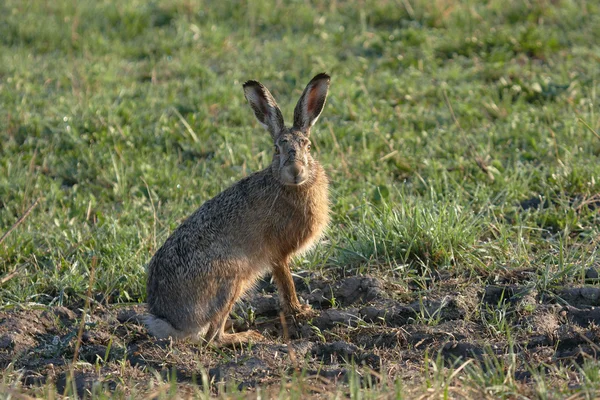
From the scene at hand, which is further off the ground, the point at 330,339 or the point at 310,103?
the point at 310,103

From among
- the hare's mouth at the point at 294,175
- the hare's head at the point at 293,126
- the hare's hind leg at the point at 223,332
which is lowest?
Result: the hare's hind leg at the point at 223,332

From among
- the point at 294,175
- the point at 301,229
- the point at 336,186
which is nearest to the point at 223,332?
the point at 301,229

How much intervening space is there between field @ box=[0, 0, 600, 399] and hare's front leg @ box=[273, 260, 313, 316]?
0.10 metres

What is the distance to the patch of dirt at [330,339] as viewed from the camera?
15.5 feet

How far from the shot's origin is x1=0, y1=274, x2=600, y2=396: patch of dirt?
4.73 m

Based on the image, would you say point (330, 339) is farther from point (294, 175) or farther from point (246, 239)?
point (294, 175)

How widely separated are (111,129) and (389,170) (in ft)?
8.24

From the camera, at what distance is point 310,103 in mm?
5520

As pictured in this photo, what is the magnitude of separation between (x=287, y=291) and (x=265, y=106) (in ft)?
3.79

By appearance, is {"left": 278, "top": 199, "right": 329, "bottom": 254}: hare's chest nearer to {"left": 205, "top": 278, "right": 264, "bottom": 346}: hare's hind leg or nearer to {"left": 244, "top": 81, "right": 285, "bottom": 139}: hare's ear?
{"left": 205, "top": 278, "right": 264, "bottom": 346}: hare's hind leg

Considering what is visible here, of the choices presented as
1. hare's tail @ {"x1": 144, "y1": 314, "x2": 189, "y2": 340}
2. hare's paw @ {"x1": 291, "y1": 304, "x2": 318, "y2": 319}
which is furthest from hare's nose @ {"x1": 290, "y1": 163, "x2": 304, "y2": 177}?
hare's tail @ {"x1": 144, "y1": 314, "x2": 189, "y2": 340}

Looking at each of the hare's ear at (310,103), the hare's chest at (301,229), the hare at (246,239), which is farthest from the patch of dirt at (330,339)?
the hare's ear at (310,103)

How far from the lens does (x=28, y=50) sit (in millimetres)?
9953

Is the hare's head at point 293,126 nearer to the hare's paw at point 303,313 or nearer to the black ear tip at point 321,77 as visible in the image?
the black ear tip at point 321,77
